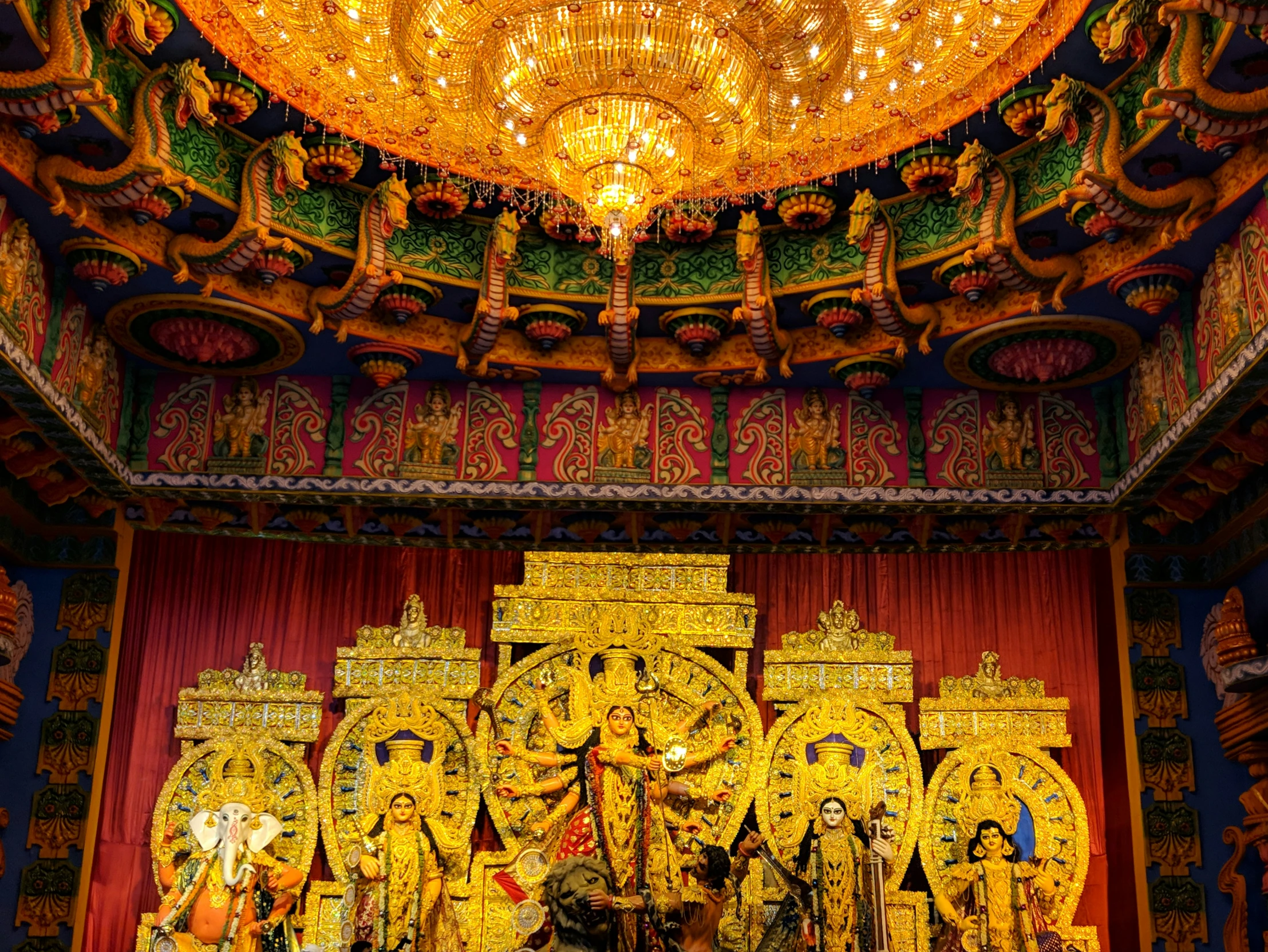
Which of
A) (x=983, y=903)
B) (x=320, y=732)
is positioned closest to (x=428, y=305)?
(x=320, y=732)

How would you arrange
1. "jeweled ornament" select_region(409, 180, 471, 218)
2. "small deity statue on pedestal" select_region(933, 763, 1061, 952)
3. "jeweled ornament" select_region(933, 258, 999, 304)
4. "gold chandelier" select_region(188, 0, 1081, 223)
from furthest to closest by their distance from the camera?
"small deity statue on pedestal" select_region(933, 763, 1061, 952)
"jeweled ornament" select_region(409, 180, 471, 218)
"jeweled ornament" select_region(933, 258, 999, 304)
"gold chandelier" select_region(188, 0, 1081, 223)

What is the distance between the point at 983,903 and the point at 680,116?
249 inches

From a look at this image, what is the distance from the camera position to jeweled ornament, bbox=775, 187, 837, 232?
376 inches

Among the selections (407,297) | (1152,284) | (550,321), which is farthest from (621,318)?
(1152,284)

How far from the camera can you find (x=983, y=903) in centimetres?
985

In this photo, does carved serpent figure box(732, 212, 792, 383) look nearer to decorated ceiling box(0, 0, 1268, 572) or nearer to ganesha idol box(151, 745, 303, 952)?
decorated ceiling box(0, 0, 1268, 572)

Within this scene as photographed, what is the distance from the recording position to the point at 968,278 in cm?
→ 935

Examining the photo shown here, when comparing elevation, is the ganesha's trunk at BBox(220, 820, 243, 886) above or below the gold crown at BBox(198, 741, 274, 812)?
below

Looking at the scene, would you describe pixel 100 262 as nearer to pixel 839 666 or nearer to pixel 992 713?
pixel 839 666

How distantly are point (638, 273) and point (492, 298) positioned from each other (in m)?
1.20

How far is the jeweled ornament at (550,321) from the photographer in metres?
10.3

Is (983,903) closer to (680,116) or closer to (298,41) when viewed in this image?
(680,116)

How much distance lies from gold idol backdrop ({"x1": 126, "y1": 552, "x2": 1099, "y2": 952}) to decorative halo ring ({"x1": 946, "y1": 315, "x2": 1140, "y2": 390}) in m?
2.23

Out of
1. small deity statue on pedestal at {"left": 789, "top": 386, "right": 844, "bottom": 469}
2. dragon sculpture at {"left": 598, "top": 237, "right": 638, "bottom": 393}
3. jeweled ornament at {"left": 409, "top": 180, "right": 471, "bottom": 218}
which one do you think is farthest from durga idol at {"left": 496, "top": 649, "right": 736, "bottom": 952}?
jeweled ornament at {"left": 409, "top": 180, "right": 471, "bottom": 218}
